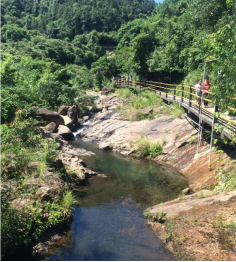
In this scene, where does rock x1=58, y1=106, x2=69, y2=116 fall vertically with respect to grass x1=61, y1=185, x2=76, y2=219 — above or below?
above

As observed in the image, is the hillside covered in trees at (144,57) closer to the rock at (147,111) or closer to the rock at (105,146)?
the rock at (147,111)

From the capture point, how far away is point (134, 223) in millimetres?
7371

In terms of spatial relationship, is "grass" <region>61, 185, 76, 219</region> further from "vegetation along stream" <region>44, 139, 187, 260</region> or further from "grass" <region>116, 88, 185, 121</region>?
"grass" <region>116, 88, 185, 121</region>

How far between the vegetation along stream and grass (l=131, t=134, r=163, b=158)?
0.85 metres

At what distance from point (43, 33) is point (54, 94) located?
3350 inches

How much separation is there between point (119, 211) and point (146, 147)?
7.17 metres

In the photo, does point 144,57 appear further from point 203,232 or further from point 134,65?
point 203,232

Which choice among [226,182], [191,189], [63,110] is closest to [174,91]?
[191,189]

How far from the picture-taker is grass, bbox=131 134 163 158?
567 inches

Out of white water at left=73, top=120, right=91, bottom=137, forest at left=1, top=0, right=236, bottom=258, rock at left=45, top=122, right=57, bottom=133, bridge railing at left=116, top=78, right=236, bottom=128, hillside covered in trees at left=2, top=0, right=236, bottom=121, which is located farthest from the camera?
white water at left=73, top=120, right=91, bottom=137

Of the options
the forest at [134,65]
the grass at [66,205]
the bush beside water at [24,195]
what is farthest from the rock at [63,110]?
the grass at [66,205]

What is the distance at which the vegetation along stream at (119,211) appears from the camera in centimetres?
600

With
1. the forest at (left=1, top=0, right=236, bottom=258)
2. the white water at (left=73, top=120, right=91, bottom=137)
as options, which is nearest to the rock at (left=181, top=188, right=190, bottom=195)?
the forest at (left=1, top=0, right=236, bottom=258)

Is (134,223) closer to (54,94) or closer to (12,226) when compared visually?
(12,226)
